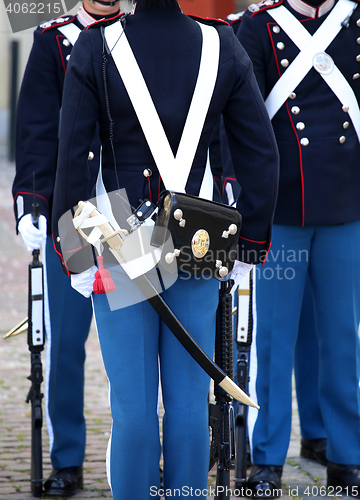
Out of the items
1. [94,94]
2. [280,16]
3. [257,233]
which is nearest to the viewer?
[94,94]

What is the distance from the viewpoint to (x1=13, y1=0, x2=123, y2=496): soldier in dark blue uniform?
10.2 feet

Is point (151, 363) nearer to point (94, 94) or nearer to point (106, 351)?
point (106, 351)

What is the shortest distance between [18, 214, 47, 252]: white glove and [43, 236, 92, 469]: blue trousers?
0.68ft

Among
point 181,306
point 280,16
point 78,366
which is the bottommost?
point 78,366

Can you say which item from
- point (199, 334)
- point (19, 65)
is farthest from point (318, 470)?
point (19, 65)

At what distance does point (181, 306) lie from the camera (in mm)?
2268

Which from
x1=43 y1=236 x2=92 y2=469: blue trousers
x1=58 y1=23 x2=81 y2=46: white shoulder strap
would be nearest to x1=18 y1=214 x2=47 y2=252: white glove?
x1=43 y1=236 x2=92 y2=469: blue trousers

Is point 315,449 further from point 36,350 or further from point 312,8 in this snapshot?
point 312,8

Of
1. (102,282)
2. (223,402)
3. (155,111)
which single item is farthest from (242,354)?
(155,111)

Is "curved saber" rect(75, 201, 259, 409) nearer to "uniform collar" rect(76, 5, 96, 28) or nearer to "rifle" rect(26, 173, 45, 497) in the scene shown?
"rifle" rect(26, 173, 45, 497)

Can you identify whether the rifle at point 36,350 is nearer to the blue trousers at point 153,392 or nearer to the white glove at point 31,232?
the white glove at point 31,232

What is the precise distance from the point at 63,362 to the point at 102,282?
4.06 ft

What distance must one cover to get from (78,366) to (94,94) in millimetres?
1483

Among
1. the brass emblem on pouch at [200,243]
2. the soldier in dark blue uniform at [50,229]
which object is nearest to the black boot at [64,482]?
the soldier in dark blue uniform at [50,229]
